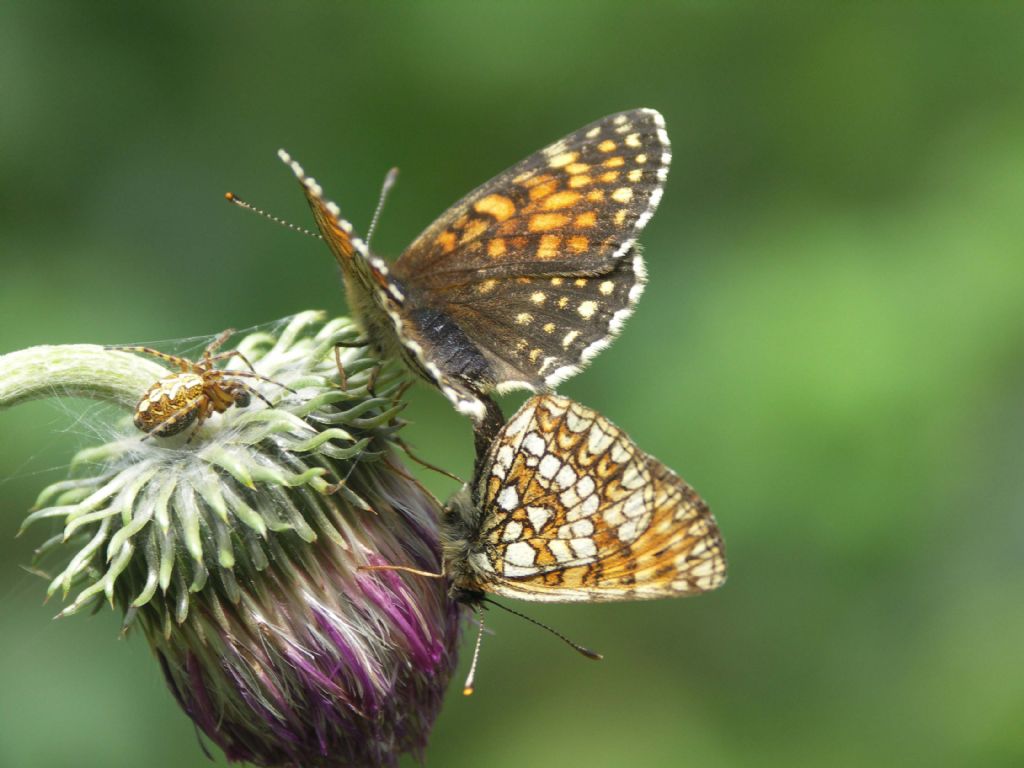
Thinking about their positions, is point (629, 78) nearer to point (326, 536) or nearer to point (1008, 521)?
point (1008, 521)

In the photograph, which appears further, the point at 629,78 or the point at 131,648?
the point at 629,78

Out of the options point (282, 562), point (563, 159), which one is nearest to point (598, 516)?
point (282, 562)

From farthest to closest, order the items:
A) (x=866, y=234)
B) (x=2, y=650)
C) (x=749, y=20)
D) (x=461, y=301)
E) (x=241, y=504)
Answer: (x=749, y=20)
(x=866, y=234)
(x=2, y=650)
(x=461, y=301)
(x=241, y=504)

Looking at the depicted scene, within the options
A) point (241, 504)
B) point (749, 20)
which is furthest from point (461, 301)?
point (749, 20)

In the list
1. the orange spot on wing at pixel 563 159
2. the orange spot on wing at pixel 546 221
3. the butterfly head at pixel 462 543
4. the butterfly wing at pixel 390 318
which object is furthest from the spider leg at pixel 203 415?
the orange spot on wing at pixel 563 159

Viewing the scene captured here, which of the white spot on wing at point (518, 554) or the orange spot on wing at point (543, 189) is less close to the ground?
the orange spot on wing at point (543, 189)

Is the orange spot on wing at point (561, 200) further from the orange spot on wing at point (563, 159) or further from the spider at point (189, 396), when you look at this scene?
the spider at point (189, 396)

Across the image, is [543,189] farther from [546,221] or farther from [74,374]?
[74,374]

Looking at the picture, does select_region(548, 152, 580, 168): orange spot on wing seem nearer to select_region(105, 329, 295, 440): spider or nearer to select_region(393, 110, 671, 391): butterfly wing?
select_region(393, 110, 671, 391): butterfly wing
